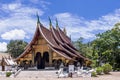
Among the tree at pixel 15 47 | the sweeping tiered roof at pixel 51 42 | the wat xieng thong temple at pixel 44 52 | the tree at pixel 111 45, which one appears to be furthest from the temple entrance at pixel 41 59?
the tree at pixel 15 47

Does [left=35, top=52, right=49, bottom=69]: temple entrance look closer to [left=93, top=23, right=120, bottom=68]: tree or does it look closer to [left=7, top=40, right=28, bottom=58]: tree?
[left=93, top=23, right=120, bottom=68]: tree

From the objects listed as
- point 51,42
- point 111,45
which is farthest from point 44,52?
point 111,45

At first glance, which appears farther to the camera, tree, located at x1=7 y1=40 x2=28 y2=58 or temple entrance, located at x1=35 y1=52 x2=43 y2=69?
tree, located at x1=7 y1=40 x2=28 y2=58

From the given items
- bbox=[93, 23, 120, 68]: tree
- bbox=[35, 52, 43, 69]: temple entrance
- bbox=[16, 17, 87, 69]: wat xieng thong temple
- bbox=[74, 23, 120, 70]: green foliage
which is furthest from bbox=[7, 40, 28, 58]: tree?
bbox=[35, 52, 43, 69]: temple entrance

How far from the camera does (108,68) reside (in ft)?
105

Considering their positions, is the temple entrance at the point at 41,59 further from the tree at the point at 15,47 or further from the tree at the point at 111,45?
the tree at the point at 15,47

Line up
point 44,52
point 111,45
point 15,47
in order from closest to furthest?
point 44,52 → point 111,45 → point 15,47

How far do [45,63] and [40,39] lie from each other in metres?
3.40

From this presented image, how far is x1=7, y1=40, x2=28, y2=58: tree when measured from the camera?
256ft

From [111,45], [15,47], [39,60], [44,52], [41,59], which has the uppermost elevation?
[15,47]

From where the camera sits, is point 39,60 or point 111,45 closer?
point 39,60

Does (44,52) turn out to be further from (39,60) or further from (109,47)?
(109,47)

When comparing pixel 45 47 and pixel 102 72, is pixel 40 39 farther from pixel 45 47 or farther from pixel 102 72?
pixel 102 72

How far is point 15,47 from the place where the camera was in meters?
78.9
